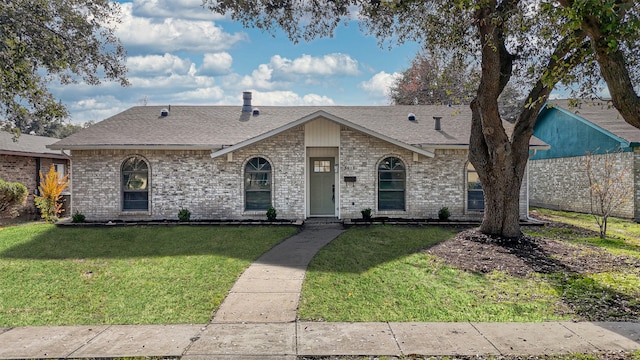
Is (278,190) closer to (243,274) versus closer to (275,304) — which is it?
(243,274)

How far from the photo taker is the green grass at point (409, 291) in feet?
20.1

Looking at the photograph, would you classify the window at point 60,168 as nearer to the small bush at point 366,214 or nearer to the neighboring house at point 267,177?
the neighboring house at point 267,177

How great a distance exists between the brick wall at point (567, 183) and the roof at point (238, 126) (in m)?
4.33

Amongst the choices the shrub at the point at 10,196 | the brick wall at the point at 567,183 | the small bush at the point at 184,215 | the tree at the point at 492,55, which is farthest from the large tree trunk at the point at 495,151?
the shrub at the point at 10,196

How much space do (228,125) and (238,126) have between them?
42cm

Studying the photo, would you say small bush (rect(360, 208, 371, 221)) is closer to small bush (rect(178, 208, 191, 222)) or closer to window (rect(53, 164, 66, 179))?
small bush (rect(178, 208, 191, 222))

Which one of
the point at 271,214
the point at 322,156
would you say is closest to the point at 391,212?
the point at 322,156

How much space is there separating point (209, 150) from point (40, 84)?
5.60 meters

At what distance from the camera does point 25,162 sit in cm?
1970

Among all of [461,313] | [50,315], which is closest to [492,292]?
[461,313]

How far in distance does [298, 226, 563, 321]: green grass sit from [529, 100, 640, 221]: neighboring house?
9.87m

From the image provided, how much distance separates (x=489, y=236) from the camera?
1051 cm

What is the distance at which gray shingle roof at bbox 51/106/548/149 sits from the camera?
1455cm

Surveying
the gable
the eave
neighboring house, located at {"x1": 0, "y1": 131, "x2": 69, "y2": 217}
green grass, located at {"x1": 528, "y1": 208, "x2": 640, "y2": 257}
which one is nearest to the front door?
the eave
